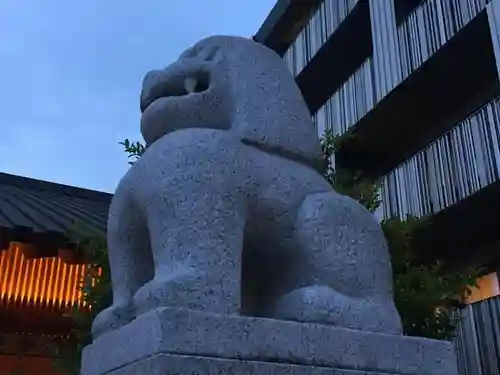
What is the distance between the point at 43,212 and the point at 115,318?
4732 millimetres

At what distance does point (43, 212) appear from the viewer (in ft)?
21.0

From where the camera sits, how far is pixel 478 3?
836cm

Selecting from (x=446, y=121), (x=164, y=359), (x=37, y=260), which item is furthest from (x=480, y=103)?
(x=164, y=359)

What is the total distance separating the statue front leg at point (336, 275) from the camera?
1.92m

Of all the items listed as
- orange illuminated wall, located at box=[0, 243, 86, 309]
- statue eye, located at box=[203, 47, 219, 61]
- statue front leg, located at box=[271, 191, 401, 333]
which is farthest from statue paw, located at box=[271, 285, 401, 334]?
orange illuminated wall, located at box=[0, 243, 86, 309]

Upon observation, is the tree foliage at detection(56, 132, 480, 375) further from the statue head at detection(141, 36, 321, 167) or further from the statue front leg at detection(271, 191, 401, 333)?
the statue front leg at detection(271, 191, 401, 333)

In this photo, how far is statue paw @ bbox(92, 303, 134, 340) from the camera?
6.43ft

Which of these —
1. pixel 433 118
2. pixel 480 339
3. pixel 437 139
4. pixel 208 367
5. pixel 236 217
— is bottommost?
pixel 208 367

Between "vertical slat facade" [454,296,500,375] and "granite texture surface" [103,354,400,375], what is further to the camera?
"vertical slat facade" [454,296,500,375]

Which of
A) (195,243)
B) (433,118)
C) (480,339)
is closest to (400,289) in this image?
(195,243)

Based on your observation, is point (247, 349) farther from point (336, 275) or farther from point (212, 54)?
point (212, 54)

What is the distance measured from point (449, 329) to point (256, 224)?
2.92 meters

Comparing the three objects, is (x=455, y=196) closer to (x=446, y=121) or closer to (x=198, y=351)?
(x=446, y=121)

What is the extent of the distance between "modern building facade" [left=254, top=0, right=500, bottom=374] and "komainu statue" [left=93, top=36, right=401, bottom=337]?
465 centimetres
